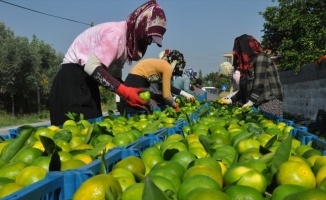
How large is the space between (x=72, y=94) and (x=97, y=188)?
9.06ft

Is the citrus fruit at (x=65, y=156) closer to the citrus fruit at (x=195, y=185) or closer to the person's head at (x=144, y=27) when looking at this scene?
the citrus fruit at (x=195, y=185)

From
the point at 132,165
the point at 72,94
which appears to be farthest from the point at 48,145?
the point at 72,94

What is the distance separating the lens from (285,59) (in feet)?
69.5

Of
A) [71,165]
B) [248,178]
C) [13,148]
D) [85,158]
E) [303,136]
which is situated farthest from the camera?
[303,136]

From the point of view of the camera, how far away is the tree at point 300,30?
19453 mm

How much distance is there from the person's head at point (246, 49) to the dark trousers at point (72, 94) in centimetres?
296

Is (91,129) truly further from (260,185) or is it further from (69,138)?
(260,185)

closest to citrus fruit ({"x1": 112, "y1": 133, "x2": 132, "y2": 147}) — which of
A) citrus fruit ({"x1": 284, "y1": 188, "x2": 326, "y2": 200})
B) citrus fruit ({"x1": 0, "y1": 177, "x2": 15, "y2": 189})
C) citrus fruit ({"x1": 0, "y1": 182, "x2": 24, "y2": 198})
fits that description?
citrus fruit ({"x1": 0, "y1": 177, "x2": 15, "y2": 189})

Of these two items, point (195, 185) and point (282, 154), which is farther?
point (282, 154)

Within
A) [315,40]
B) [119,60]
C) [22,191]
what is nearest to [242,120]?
[119,60]

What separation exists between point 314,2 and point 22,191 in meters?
21.7

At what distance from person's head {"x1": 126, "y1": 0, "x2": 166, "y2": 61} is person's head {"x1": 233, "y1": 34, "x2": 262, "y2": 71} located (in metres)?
2.32

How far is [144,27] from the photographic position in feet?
Answer: 13.7

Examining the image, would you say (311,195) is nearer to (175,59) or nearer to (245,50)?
(245,50)
